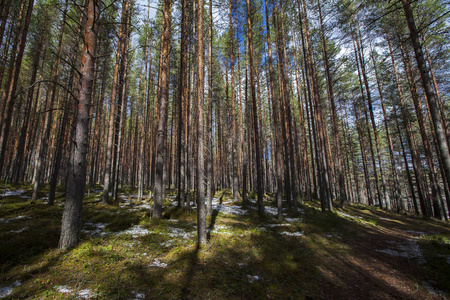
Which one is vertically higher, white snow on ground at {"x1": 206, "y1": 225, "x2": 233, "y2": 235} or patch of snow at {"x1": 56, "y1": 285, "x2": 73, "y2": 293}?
patch of snow at {"x1": 56, "y1": 285, "x2": 73, "y2": 293}

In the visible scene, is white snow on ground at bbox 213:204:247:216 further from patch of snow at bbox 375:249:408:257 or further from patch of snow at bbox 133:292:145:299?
patch of snow at bbox 133:292:145:299

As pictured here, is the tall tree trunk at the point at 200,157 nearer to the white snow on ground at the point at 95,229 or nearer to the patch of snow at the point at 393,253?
the white snow on ground at the point at 95,229

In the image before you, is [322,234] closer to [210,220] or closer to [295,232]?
[295,232]

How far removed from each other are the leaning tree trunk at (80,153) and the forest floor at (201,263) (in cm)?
46

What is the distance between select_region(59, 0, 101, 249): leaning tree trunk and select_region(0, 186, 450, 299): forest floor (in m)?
0.46

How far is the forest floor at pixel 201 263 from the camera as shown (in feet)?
11.4

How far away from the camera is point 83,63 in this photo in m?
5.15

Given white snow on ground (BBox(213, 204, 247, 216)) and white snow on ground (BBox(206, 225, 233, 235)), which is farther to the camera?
white snow on ground (BBox(213, 204, 247, 216))

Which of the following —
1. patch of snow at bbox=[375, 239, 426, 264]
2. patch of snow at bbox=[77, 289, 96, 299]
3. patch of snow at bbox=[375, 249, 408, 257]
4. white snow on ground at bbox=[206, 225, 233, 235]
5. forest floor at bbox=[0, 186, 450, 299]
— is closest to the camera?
patch of snow at bbox=[77, 289, 96, 299]

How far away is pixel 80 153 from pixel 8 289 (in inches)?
115

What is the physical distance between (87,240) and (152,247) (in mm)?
1743

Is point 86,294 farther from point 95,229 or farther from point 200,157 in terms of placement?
point 200,157

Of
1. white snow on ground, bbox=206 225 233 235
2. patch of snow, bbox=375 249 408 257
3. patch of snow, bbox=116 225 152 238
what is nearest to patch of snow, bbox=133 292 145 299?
patch of snow, bbox=116 225 152 238

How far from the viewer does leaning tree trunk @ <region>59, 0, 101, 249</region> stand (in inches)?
181
